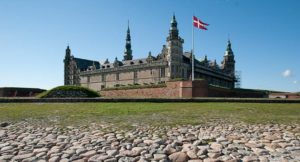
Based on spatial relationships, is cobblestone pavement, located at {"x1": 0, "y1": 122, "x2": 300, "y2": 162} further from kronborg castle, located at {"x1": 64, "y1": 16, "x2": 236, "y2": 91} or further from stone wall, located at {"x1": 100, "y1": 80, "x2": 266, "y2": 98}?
kronborg castle, located at {"x1": 64, "y1": 16, "x2": 236, "y2": 91}

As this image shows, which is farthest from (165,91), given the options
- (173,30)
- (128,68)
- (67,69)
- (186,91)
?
(67,69)

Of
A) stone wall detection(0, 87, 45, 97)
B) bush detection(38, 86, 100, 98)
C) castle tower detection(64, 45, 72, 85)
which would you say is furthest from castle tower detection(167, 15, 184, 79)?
castle tower detection(64, 45, 72, 85)

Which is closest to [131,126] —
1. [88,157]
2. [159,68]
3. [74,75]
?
[88,157]

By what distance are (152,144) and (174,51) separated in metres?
68.8

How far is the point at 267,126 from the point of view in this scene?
7996 millimetres

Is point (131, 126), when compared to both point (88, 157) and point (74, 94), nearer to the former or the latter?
point (88, 157)

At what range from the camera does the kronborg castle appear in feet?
243

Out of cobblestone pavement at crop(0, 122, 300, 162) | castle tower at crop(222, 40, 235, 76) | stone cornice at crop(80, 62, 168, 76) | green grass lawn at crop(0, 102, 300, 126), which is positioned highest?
castle tower at crop(222, 40, 235, 76)

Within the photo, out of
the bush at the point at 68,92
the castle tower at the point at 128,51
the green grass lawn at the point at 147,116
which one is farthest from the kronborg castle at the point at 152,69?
the green grass lawn at the point at 147,116

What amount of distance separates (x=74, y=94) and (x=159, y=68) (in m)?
47.8

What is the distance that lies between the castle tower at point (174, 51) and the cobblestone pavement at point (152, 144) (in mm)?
65124

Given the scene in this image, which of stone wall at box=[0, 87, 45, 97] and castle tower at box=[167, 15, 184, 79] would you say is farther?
castle tower at box=[167, 15, 184, 79]

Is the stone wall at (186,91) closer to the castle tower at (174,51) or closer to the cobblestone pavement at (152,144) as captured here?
the cobblestone pavement at (152,144)

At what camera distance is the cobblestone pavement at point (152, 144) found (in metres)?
4.83
